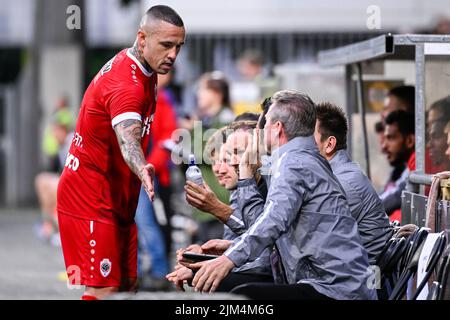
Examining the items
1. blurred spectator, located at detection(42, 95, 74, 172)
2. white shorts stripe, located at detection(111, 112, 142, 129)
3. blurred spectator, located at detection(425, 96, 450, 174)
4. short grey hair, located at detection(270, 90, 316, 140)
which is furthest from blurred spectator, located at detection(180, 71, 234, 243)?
blurred spectator, located at detection(42, 95, 74, 172)

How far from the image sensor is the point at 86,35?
22.8 metres

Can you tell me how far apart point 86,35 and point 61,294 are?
12.8 meters

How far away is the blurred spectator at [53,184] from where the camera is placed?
17344 millimetres

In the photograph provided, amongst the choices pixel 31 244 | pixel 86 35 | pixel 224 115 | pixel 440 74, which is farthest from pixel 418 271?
pixel 86 35

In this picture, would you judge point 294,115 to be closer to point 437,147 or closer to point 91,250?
point 91,250

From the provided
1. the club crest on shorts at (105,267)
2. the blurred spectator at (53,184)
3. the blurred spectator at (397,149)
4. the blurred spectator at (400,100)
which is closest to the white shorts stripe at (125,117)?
the club crest on shorts at (105,267)

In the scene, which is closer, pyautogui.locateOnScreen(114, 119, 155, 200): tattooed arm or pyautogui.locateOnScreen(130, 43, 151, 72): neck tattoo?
pyautogui.locateOnScreen(114, 119, 155, 200): tattooed arm

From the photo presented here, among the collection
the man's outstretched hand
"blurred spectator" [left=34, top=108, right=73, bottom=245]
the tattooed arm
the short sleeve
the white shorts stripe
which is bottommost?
"blurred spectator" [left=34, top=108, right=73, bottom=245]

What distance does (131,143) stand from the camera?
5.97m

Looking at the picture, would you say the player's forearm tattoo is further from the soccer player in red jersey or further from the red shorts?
the red shorts

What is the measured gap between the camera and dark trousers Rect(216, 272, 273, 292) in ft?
20.1

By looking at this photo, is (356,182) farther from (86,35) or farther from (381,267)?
(86,35)

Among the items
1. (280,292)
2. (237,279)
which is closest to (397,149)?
(237,279)

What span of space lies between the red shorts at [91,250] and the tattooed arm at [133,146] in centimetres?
77
